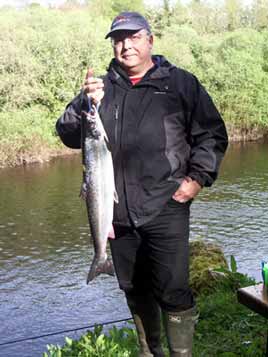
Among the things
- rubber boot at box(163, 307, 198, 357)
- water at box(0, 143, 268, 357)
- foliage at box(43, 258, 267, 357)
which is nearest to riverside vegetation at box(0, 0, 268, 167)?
water at box(0, 143, 268, 357)

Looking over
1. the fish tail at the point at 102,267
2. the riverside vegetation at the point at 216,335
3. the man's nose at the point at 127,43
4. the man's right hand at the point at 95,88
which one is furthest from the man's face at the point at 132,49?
the riverside vegetation at the point at 216,335

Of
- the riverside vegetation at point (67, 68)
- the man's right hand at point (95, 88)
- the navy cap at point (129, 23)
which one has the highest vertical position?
the navy cap at point (129, 23)

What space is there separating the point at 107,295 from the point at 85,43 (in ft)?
78.0

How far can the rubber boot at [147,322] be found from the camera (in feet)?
11.5

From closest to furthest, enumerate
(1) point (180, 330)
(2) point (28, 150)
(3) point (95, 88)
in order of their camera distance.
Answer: (3) point (95, 88) < (1) point (180, 330) < (2) point (28, 150)

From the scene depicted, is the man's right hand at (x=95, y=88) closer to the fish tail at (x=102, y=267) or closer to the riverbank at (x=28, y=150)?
the fish tail at (x=102, y=267)

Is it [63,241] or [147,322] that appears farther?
[63,241]

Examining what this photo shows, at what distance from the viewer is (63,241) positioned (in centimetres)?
1570

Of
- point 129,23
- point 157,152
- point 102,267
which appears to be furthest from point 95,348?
point 129,23

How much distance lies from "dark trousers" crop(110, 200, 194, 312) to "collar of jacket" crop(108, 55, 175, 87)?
0.73m

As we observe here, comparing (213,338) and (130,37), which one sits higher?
(130,37)

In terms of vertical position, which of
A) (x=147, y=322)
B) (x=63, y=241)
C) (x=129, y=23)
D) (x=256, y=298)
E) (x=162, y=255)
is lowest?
(x=63, y=241)

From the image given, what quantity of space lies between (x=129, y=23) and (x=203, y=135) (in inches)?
30.8

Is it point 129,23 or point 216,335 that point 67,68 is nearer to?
point 216,335
